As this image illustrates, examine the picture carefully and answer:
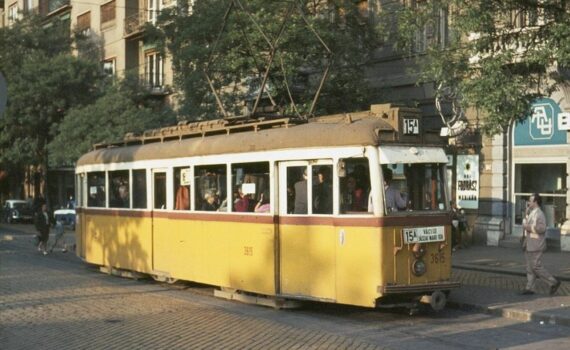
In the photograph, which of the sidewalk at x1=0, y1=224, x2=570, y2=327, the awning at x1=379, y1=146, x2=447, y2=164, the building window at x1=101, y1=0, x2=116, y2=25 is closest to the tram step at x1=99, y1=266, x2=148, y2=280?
the sidewalk at x1=0, y1=224, x2=570, y2=327

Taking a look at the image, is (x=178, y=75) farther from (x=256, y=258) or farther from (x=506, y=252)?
(x=256, y=258)

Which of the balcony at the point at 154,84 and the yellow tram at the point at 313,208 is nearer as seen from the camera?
the yellow tram at the point at 313,208

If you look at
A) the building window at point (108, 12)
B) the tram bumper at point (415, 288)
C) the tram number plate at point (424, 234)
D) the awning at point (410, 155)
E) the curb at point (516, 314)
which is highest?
the building window at point (108, 12)

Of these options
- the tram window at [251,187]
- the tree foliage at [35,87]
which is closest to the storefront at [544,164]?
the tram window at [251,187]

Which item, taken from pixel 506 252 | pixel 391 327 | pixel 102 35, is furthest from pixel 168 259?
pixel 102 35

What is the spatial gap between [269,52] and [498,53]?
A: 763 cm

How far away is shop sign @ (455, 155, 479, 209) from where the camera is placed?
24203 mm

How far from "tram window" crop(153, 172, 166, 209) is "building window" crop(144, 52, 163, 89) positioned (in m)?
25.2

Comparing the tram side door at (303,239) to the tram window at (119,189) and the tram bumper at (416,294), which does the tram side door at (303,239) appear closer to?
the tram bumper at (416,294)

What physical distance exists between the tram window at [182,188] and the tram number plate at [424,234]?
185 inches

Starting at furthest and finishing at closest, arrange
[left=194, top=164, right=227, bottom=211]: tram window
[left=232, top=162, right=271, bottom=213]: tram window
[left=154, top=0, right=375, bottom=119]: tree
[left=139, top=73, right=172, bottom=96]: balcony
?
[left=139, top=73, right=172, bottom=96]: balcony < [left=154, top=0, right=375, bottom=119]: tree < [left=194, top=164, right=227, bottom=211]: tram window < [left=232, top=162, right=271, bottom=213]: tram window

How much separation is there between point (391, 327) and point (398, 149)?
94.8 inches

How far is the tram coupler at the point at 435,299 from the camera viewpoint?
11.3m

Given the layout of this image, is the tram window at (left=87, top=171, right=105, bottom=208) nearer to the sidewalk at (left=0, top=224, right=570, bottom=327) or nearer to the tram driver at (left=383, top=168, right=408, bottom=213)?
the sidewalk at (left=0, top=224, right=570, bottom=327)
